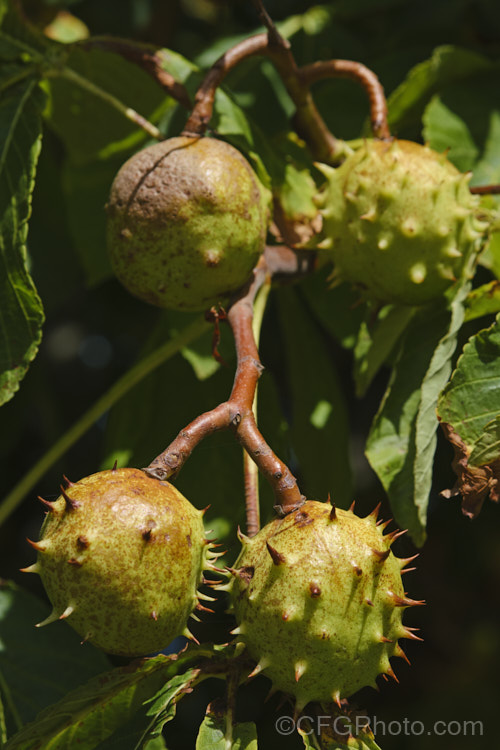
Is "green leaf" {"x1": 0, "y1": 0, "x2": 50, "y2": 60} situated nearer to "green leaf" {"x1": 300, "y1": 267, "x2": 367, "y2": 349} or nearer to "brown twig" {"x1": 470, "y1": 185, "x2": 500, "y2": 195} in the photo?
"green leaf" {"x1": 300, "y1": 267, "x2": 367, "y2": 349}

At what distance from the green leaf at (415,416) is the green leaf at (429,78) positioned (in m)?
0.67

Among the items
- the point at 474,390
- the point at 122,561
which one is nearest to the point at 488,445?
the point at 474,390

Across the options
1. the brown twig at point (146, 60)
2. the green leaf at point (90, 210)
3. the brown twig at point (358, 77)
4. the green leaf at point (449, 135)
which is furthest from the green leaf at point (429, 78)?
the green leaf at point (90, 210)

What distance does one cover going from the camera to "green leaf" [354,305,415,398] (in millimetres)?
1885

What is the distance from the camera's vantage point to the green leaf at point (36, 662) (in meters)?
1.93

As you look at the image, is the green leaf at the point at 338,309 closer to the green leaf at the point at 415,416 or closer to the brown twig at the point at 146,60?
the green leaf at the point at 415,416

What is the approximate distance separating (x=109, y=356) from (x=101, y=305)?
1.25 ft

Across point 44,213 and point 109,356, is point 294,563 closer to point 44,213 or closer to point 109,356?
point 44,213

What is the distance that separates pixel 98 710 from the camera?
4.81 feet

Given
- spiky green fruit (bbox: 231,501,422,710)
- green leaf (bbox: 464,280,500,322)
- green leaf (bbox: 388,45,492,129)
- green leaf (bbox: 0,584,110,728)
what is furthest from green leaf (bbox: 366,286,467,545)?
green leaf (bbox: 0,584,110,728)

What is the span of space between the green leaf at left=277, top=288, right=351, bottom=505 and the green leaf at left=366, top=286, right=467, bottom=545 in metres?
0.52

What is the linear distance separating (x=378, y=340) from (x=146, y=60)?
86 cm

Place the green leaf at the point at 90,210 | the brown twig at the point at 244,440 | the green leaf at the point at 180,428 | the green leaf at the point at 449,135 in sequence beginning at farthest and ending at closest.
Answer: the green leaf at the point at 90,210, the green leaf at the point at 449,135, the green leaf at the point at 180,428, the brown twig at the point at 244,440

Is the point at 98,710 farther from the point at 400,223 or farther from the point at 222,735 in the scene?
the point at 400,223
